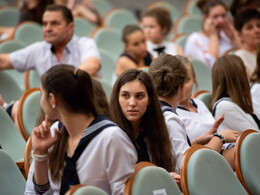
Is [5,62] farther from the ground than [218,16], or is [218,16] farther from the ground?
[5,62]

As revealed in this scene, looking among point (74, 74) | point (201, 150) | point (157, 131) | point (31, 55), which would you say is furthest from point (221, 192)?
point (31, 55)

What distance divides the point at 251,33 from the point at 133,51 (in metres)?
1.03

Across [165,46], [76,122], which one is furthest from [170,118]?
[165,46]

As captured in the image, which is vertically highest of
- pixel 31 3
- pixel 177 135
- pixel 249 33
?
pixel 31 3

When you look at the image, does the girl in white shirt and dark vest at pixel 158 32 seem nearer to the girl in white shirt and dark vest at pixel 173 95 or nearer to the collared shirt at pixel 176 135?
the girl in white shirt and dark vest at pixel 173 95

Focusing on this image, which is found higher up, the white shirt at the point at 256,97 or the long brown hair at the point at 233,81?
the long brown hair at the point at 233,81

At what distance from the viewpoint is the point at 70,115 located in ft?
5.75

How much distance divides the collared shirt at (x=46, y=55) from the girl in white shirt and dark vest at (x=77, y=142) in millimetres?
1833

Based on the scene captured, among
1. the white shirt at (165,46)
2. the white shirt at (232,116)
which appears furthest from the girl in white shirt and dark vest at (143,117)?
the white shirt at (165,46)

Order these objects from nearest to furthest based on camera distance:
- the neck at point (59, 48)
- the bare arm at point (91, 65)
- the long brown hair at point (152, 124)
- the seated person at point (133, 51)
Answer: the long brown hair at point (152, 124), the bare arm at point (91, 65), the neck at point (59, 48), the seated person at point (133, 51)

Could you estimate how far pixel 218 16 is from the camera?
4945 millimetres

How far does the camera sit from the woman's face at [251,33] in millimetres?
4133

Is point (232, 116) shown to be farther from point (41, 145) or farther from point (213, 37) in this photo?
point (213, 37)

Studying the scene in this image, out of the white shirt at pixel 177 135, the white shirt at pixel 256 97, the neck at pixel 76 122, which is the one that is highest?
the neck at pixel 76 122
